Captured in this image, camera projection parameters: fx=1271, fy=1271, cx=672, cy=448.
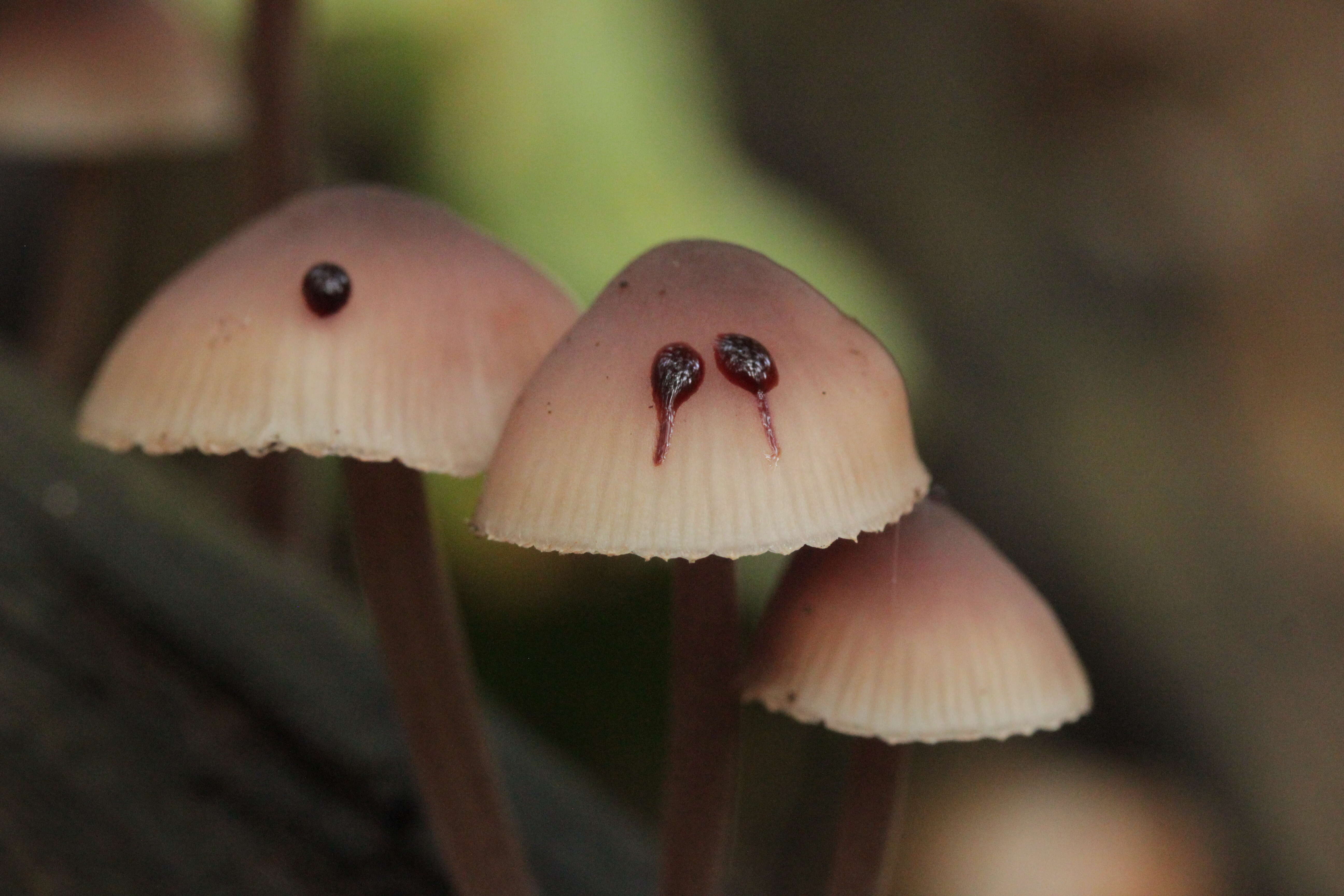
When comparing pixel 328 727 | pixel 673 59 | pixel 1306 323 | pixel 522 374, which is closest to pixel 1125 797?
pixel 1306 323

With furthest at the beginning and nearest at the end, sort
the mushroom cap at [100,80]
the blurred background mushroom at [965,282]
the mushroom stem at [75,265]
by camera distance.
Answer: the blurred background mushroom at [965,282], the mushroom stem at [75,265], the mushroom cap at [100,80]

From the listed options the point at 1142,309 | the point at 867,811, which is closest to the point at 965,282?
the point at 1142,309

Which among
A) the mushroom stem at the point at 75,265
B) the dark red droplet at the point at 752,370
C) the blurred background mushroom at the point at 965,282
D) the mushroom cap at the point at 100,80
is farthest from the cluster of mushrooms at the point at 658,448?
the mushroom stem at the point at 75,265

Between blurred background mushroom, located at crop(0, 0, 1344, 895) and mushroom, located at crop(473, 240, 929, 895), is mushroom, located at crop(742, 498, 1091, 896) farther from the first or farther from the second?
blurred background mushroom, located at crop(0, 0, 1344, 895)

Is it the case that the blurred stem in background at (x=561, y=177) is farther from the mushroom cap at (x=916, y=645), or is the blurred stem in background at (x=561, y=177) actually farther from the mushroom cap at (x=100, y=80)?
the mushroom cap at (x=916, y=645)

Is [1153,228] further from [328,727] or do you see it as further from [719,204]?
[328,727]

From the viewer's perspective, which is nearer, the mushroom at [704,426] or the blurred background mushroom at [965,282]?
the mushroom at [704,426]

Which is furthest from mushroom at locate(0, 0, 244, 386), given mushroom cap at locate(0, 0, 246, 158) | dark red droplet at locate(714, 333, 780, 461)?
dark red droplet at locate(714, 333, 780, 461)
